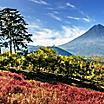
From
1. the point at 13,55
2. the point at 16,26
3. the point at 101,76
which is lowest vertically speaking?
the point at 101,76

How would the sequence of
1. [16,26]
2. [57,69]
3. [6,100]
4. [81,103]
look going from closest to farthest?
[6,100] → [81,103] → [57,69] → [16,26]

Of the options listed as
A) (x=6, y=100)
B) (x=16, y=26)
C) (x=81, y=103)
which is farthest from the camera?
(x=16, y=26)

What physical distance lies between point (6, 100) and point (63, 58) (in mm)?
33376

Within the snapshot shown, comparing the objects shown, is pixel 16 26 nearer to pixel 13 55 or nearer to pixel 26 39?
pixel 26 39

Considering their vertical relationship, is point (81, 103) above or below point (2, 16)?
below

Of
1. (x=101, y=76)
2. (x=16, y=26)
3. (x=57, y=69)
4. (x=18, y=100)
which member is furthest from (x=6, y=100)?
(x=16, y=26)

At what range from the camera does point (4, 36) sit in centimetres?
7406

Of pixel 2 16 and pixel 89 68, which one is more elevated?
pixel 2 16

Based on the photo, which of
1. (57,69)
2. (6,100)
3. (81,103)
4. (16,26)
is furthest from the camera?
(16,26)

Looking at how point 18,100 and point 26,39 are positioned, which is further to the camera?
point 26,39

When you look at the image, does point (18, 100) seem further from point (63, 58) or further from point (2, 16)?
point (2, 16)

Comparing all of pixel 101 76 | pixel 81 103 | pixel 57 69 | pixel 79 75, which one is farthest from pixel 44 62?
pixel 81 103

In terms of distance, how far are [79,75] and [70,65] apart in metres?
1.76

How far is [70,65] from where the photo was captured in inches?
1665
